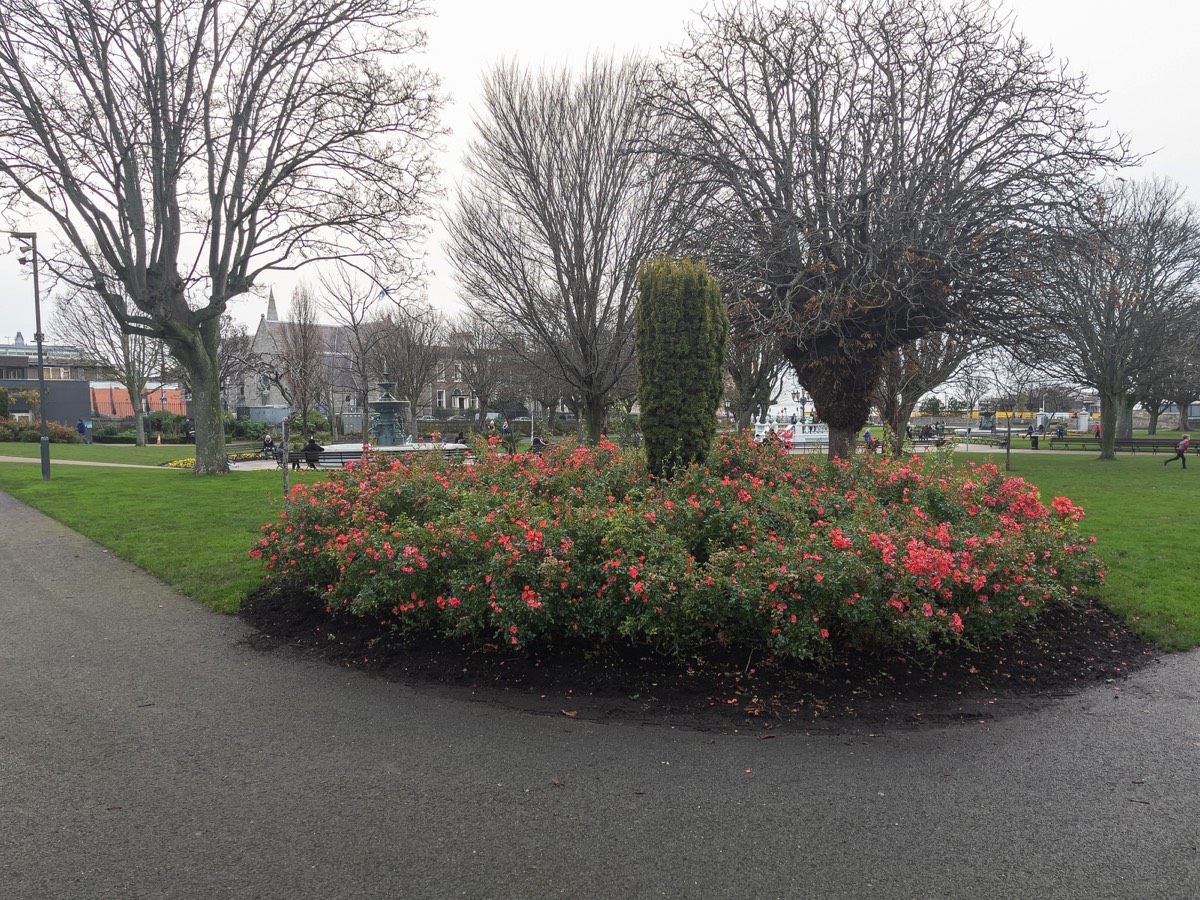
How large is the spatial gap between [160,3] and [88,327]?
112 feet

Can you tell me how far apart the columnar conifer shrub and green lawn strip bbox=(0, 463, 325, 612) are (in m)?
4.45

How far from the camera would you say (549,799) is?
133 inches

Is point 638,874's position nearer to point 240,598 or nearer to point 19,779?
point 19,779

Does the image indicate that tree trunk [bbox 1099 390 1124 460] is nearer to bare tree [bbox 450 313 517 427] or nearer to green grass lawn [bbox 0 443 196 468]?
bare tree [bbox 450 313 517 427]

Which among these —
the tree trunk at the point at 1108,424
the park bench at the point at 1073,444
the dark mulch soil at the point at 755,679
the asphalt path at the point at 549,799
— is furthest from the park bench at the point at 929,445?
the park bench at the point at 1073,444

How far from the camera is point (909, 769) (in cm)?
362

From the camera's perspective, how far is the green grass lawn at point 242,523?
663cm

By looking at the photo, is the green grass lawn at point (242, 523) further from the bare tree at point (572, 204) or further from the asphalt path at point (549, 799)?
the bare tree at point (572, 204)

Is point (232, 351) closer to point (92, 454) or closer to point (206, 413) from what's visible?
point (92, 454)

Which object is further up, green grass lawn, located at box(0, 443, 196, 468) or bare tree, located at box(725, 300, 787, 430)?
bare tree, located at box(725, 300, 787, 430)

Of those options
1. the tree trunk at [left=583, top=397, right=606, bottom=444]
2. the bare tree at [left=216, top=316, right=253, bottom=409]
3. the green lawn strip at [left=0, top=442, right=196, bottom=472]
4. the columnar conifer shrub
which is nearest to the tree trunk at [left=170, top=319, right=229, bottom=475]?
the green lawn strip at [left=0, top=442, right=196, bottom=472]

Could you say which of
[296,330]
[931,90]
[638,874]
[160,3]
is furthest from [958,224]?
[296,330]

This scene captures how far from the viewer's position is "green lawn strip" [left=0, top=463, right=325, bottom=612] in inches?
298

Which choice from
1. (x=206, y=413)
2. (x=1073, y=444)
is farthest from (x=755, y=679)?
(x=1073, y=444)
